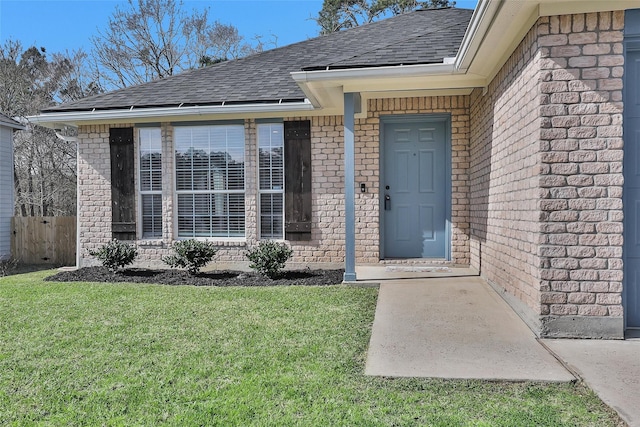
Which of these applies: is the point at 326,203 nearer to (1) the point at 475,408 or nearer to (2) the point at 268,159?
(2) the point at 268,159

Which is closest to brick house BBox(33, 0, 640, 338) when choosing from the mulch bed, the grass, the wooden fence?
the mulch bed

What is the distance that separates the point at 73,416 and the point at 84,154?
7067 mm

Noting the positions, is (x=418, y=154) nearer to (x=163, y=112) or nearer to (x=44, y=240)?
(x=163, y=112)

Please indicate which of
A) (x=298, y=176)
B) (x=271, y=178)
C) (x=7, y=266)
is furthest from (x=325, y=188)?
(x=7, y=266)

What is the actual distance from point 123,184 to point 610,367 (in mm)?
7917

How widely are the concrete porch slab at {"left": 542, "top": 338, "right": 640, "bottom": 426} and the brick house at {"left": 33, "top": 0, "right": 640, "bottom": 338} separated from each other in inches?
7.3

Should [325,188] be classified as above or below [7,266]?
above

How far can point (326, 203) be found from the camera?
7574 millimetres

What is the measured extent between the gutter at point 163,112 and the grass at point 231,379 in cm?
360

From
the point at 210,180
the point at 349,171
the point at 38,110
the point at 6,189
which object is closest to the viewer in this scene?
the point at 349,171

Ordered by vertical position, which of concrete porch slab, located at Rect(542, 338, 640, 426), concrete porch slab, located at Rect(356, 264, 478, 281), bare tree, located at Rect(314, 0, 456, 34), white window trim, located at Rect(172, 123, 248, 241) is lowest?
concrete porch slab, located at Rect(542, 338, 640, 426)

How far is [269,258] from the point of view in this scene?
6.82m

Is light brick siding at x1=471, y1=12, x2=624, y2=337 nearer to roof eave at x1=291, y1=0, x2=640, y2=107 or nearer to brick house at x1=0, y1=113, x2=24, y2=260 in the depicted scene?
roof eave at x1=291, y1=0, x2=640, y2=107

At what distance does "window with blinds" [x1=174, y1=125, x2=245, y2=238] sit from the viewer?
789 centimetres
